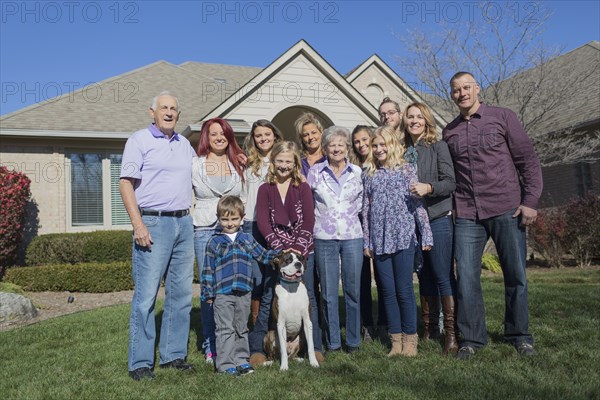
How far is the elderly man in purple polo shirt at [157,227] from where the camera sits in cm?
429

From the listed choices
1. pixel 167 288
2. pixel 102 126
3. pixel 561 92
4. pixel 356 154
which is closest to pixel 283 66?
pixel 102 126

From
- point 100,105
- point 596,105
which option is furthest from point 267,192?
point 596,105

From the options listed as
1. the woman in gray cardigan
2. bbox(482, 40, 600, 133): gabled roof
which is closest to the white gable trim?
the woman in gray cardigan

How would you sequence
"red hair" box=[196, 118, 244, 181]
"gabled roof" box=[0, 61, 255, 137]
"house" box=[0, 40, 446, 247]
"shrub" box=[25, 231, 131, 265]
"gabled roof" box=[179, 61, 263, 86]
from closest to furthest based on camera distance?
"red hair" box=[196, 118, 244, 181]
"shrub" box=[25, 231, 131, 265]
"house" box=[0, 40, 446, 247]
"gabled roof" box=[0, 61, 255, 137]
"gabled roof" box=[179, 61, 263, 86]

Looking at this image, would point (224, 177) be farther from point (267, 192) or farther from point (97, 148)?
point (97, 148)

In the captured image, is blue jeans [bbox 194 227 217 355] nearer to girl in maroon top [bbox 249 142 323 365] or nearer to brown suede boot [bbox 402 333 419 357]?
girl in maroon top [bbox 249 142 323 365]

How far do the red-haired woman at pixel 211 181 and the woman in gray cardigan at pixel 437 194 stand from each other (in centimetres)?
169

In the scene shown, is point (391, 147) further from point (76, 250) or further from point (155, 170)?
point (76, 250)

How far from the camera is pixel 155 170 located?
4375mm

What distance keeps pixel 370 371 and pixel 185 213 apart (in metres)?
2.11

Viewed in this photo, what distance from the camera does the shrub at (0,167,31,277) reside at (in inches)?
436

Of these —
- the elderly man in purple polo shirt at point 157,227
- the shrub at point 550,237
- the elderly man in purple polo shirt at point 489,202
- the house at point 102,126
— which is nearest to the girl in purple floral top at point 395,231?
the elderly man in purple polo shirt at point 489,202

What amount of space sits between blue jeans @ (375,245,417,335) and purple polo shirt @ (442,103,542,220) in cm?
70

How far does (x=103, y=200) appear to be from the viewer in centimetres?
1298
